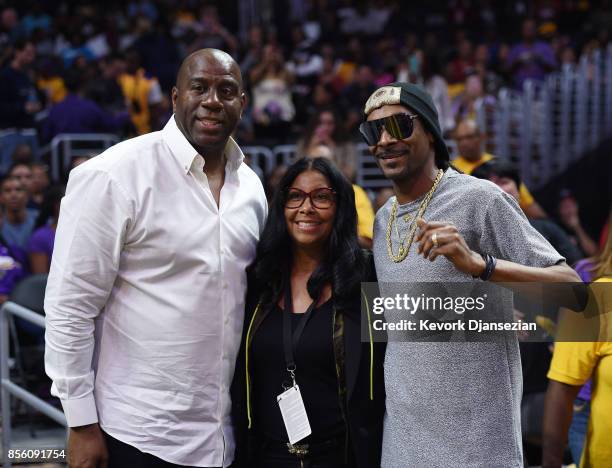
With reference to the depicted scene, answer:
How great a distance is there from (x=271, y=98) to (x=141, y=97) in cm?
161

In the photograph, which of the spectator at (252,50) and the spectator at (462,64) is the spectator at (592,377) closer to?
the spectator at (462,64)

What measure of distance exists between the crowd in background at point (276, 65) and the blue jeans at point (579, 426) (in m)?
2.46

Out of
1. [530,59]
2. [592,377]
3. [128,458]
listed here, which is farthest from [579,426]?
[530,59]

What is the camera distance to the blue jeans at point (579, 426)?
3891 millimetres

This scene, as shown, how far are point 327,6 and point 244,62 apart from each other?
3.76 meters

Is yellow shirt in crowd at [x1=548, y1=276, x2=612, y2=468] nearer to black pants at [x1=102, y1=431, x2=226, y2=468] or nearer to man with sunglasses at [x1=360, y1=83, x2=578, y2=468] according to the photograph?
man with sunglasses at [x1=360, y1=83, x2=578, y2=468]

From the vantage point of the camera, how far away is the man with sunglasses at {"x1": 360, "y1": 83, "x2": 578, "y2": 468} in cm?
282

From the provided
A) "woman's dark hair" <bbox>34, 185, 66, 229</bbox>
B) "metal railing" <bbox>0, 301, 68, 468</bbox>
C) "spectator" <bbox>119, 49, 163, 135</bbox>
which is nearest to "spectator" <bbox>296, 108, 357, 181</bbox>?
"woman's dark hair" <bbox>34, 185, 66, 229</bbox>

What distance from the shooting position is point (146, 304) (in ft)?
10.5

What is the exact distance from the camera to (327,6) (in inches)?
663

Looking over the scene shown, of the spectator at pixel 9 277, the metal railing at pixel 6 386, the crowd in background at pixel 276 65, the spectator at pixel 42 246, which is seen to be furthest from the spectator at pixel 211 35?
the metal railing at pixel 6 386

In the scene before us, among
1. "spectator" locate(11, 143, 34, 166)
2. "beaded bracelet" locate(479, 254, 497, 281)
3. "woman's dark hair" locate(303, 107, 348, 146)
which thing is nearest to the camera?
"beaded bracelet" locate(479, 254, 497, 281)

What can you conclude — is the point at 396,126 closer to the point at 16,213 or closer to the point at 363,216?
the point at 363,216

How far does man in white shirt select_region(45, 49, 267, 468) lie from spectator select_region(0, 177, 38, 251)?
163 inches
